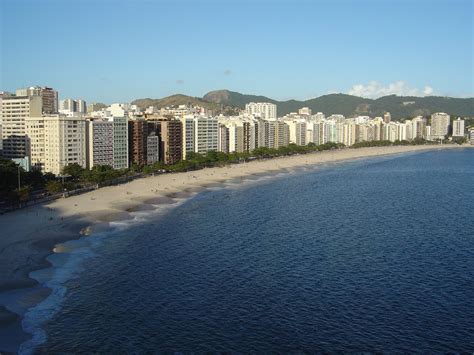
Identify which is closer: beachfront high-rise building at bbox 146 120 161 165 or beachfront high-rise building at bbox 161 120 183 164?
beachfront high-rise building at bbox 146 120 161 165

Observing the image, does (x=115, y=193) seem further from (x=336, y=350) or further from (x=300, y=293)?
(x=336, y=350)

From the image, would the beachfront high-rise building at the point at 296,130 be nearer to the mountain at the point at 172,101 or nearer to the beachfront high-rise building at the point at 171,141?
the beachfront high-rise building at the point at 171,141

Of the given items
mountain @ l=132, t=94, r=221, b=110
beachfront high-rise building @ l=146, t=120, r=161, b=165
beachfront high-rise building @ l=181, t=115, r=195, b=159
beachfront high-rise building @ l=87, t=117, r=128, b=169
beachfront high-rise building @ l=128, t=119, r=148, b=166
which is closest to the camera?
beachfront high-rise building @ l=87, t=117, r=128, b=169

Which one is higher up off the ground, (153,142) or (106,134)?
(106,134)

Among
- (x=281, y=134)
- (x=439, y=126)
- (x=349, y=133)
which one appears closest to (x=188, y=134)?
(x=281, y=134)

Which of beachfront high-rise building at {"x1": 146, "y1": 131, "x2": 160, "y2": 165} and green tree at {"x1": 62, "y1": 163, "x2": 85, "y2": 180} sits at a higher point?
beachfront high-rise building at {"x1": 146, "y1": 131, "x2": 160, "y2": 165}

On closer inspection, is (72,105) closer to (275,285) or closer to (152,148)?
(152,148)

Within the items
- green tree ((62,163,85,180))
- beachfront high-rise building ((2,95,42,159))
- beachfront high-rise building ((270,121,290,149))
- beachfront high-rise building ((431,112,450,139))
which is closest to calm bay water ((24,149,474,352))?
green tree ((62,163,85,180))

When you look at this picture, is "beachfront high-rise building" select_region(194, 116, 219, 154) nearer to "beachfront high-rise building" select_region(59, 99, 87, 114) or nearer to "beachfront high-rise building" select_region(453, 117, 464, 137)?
"beachfront high-rise building" select_region(59, 99, 87, 114)

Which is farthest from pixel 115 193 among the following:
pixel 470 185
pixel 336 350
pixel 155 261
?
pixel 470 185

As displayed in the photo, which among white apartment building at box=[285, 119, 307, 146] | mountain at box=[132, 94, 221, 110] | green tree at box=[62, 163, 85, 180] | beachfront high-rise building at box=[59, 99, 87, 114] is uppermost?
mountain at box=[132, 94, 221, 110]
